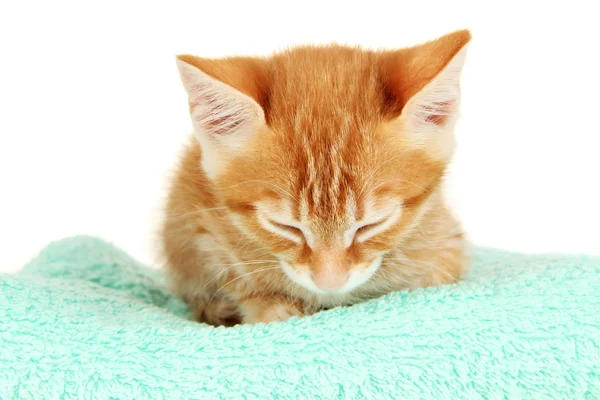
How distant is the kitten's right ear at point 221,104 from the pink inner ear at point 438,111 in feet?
1.11

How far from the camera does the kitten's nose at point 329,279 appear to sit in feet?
4.57

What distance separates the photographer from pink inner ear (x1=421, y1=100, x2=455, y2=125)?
144 cm

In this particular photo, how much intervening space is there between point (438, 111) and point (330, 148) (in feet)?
0.82

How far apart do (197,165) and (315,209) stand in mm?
534

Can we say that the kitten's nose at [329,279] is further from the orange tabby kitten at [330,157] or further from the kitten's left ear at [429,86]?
the kitten's left ear at [429,86]

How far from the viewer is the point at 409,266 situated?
5.35 ft

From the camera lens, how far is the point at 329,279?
1394 millimetres

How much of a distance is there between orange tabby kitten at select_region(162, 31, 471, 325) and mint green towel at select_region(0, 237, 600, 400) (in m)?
0.13

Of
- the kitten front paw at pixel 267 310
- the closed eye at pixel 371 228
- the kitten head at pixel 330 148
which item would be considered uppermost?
the kitten head at pixel 330 148

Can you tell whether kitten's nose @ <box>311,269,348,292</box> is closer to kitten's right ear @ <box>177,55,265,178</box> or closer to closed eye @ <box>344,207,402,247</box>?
closed eye @ <box>344,207,402,247</box>

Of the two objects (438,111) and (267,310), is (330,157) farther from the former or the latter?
(267,310)

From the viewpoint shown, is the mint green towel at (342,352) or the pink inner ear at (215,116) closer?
the mint green towel at (342,352)

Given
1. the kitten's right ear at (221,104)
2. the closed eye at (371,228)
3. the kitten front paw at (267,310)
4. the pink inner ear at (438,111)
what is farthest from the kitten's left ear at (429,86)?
the kitten front paw at (267,310)

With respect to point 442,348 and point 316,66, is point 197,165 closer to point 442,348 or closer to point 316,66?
point 316,66
